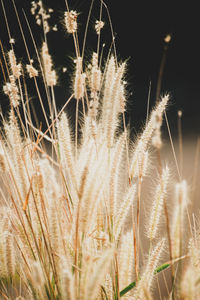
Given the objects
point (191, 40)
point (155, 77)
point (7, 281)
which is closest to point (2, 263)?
point (7, 281)

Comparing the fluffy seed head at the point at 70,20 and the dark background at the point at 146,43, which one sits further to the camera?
the dark background at the point at 146,43

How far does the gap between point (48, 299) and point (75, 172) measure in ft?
0.82

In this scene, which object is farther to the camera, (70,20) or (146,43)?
(146,43)

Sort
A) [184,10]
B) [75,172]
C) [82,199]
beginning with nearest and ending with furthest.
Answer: [82,199] < [75,172] < [184,10]

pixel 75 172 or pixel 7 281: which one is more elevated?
pixel 75 172

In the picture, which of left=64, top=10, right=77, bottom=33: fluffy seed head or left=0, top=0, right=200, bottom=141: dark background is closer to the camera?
left=64, top=10, right=77, bottom=33: fluffy seed head

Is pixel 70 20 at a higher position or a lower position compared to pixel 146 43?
lower

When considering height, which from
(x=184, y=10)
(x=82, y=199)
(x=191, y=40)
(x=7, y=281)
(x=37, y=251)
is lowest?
(x=7, y=281)

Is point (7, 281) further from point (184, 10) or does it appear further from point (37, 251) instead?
point (184, 10)

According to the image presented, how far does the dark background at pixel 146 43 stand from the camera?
3.41 feet

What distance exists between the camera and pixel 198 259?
464mm

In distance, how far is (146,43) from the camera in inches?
43.3

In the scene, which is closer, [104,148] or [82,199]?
[82,199]

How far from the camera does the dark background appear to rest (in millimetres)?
1040
